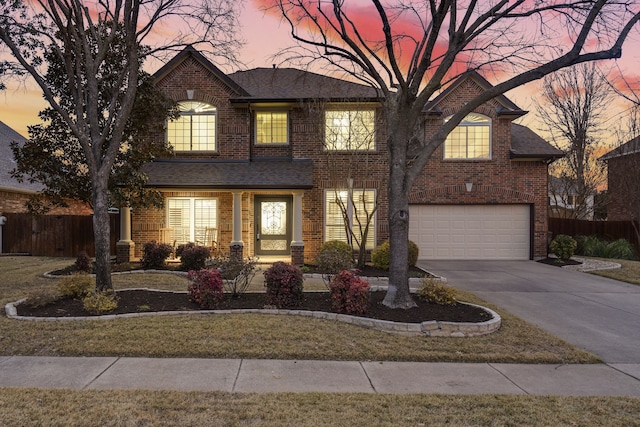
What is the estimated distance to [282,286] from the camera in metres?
7.37

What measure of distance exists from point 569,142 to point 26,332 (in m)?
24.1

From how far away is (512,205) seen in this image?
50.5 ft

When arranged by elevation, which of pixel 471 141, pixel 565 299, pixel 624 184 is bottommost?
pixel 565 299

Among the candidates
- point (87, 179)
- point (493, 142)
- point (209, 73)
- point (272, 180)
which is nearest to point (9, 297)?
point (87, 179)

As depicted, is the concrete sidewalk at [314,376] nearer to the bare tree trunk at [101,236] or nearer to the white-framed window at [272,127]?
the bare tree trunk at [101,236]

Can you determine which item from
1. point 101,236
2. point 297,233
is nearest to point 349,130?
point 297,233

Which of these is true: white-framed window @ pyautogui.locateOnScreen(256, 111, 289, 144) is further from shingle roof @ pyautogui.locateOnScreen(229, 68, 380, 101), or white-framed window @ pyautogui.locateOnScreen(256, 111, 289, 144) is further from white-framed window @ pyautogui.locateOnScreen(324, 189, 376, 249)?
white-framed window @ pyautogui.locateOnScreen(324, 189, 376, 249)

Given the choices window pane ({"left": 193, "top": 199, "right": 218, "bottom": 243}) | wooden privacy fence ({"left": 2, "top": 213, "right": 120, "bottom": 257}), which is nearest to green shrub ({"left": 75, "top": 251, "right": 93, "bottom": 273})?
window pane ({"left": 193, "top": 199, "right": 218, "bottom": 243})

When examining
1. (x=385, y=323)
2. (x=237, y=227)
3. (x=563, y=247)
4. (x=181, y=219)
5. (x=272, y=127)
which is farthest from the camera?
(x=272, y=127)

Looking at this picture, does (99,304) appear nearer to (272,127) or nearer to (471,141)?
(272,127)

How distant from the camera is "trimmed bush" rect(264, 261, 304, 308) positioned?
24.1ft

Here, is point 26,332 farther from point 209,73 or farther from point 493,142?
point 493,142

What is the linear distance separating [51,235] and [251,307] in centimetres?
1366

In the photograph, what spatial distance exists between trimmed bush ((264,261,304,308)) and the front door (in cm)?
740
